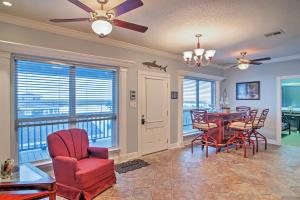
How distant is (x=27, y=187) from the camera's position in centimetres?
196

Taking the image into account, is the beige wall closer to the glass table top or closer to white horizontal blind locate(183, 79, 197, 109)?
the glass table top

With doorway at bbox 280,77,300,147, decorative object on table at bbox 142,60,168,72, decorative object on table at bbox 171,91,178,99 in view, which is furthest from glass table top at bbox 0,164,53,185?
doorway at bbox 280,77,300,147

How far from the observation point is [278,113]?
559 cm

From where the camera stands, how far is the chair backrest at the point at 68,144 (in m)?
2.73

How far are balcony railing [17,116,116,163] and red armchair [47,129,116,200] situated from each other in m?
0.52

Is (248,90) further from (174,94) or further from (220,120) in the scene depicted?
(174,94)

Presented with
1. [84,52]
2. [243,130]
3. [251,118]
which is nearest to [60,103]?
[84,52]

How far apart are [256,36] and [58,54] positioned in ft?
11.8

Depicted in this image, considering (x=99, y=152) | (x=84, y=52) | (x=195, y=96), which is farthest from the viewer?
(x=195, y=96)

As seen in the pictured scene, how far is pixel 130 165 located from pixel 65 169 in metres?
1.56

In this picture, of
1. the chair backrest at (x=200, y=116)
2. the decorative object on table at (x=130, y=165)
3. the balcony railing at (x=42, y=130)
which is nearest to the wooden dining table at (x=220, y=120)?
the chair backrest at (x=200, y=116)

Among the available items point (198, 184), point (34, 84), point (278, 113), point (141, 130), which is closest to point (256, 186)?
point (198, 184)

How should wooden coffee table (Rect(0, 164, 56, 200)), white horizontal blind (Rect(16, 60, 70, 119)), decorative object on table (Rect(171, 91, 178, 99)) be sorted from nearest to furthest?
1. wooden coffee table (Rect(0, 164, 56, 200))
2. white horizontal blind (Rect(16, 60, 70, 119))
3. decorative object on table (Rect(171, 91, 178, 99))

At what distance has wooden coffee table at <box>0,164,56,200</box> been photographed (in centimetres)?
186
